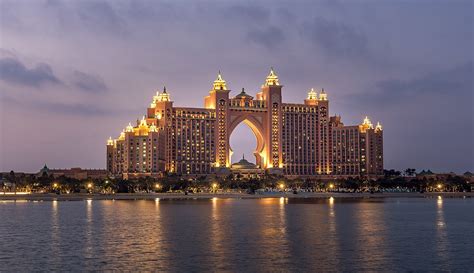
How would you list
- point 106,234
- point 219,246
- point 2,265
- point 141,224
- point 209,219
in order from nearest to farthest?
point 2,265, point 219,246, point 106,234, point 141,224, point 209,219

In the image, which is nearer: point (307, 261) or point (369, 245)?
point (307, 261)

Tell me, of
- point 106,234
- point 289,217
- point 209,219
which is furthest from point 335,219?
point 106,234

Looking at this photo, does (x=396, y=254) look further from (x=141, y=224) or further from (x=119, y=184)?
(x=119, y=184)

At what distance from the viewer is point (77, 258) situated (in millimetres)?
56344

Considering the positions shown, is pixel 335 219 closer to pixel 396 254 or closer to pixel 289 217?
pixel 289 217

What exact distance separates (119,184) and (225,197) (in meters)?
29.2

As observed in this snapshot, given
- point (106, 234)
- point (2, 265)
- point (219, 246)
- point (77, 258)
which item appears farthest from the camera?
point (106, 234)

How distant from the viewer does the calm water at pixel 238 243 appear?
174 ft

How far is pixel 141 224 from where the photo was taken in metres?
86.9

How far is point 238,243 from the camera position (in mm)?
66250

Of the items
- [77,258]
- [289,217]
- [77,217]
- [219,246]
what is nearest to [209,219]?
[289,217]

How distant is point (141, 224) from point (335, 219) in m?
25.9

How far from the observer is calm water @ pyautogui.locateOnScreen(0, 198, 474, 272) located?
53.1 m

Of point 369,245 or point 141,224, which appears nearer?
point 369,245
